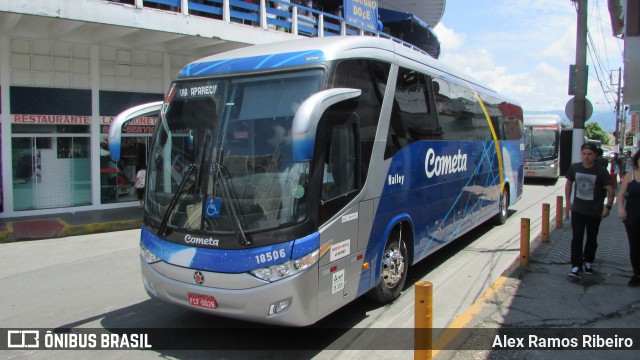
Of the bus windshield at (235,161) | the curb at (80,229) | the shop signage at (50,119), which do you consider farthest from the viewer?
the shop signage at (50,119)

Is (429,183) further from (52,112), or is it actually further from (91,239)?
(52,112)

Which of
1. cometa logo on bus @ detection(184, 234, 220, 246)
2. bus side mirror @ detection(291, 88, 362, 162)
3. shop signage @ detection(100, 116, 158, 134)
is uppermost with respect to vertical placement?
shop signage @ detection(100, 116, 158, 134)

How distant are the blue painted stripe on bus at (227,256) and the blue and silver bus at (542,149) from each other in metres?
20.5

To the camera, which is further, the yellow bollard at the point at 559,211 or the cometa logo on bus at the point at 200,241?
the yellow bollard at the point at 559,211

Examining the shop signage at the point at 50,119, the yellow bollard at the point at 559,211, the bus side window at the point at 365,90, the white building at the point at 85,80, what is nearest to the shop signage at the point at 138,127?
the white building at the point at 85,80

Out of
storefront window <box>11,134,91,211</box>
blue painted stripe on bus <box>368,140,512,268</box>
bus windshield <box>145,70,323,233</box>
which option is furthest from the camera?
storefront window <box>11,134,91,211</box>

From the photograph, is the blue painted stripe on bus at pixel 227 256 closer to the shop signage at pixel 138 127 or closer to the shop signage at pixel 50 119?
the shop signage at pixel 50 119

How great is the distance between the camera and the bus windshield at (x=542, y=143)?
854 inches

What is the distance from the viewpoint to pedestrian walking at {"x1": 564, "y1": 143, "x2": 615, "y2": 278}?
6.01 m

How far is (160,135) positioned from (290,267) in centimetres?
204

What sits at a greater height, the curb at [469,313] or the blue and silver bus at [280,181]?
the blue and silver bus at [280,181]

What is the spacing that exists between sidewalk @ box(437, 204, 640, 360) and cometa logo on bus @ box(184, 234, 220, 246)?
223 cm

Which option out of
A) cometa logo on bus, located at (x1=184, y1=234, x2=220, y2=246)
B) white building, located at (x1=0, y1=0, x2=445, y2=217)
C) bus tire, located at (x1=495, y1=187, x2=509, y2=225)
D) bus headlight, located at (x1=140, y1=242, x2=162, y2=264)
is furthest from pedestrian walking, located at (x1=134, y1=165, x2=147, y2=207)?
bus tire, located at (x1=495, y1=187, x2=509, y2=225)

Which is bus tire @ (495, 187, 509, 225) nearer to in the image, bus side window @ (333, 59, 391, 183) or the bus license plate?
bus side window @ (333, 59, 391, 183)
